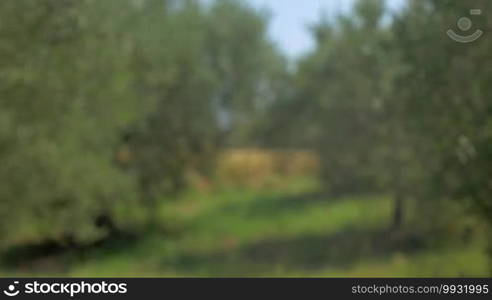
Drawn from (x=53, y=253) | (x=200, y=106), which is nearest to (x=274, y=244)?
(x=200, y=106)

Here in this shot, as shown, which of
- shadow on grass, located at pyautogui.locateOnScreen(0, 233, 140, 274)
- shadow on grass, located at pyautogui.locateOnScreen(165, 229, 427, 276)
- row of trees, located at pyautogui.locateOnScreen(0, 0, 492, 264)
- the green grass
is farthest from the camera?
shadow on grass, located at pyautogui.locateOnScreen(0, 233, 140, 274)

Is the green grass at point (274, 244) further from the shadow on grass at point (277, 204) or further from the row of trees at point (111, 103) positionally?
the row of trees at point (111, 103)

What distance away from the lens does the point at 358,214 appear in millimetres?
25141

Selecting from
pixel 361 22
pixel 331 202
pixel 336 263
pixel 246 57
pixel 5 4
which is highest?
pixel 246 57

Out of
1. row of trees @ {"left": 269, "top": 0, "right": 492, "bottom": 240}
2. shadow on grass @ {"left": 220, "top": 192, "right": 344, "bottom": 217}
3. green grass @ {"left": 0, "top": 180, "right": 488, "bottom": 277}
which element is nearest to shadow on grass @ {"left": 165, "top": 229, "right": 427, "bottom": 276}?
green grass @ {"left": 0, "top": 180, "right": 488, "bottom": 277}

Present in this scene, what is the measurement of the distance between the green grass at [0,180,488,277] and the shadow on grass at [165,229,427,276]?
0.03 meters

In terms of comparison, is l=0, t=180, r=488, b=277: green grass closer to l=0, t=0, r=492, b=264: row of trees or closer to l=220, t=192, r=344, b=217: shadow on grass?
l=220, t=192, r=344, b=217: shadow on grass

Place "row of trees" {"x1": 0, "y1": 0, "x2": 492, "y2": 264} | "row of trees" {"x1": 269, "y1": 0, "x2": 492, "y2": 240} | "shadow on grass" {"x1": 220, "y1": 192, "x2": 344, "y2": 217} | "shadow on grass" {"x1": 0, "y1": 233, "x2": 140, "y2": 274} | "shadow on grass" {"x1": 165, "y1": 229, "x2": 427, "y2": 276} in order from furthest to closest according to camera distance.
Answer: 1. "shadow on grass" {"x1": 220, "y1": 192, "x2": 344, "y2": 217}
2. "shadow on grass" {"x1": 0, "y1": 233, "x2": 140, "y2": 274}
3. "shadow on grass" {"x1": 165, "y1": 229, "x2": 427, "y2": 276}
4. "row of trees" {"x1": 0, "y1": 0, "x2": 492, "y2": 264}
5. "row of trees" {"x1": 269, "y1": 0, "x2": 492, "y2": 240}

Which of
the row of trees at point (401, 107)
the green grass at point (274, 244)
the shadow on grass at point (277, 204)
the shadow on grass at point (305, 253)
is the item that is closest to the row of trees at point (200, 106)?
the row of trees at point (401, 107)

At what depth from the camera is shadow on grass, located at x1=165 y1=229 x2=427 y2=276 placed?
19.1m

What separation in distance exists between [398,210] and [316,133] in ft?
23.2

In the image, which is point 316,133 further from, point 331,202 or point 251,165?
point 251,165

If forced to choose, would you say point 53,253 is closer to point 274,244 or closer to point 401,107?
point 274,244

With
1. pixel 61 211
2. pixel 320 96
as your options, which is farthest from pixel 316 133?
pixel 61 211
